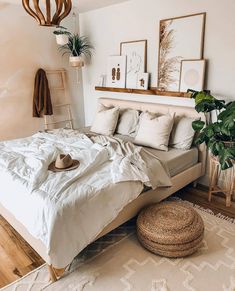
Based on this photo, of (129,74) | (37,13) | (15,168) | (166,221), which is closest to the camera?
(37,13)

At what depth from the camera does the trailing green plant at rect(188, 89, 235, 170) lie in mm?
2312

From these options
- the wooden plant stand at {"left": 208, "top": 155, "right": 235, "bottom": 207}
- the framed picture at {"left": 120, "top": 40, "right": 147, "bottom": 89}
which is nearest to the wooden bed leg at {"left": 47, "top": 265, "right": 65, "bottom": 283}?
the wooden plant stand at {"left": 208, "top": 155, "right": 235, "bottom": 207}

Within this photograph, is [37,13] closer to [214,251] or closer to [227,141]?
[227,141]

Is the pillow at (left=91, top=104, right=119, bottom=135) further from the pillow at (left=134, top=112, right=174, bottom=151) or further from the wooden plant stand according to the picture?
the wooden plant stand

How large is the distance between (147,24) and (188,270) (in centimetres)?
301

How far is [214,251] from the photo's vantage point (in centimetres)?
209

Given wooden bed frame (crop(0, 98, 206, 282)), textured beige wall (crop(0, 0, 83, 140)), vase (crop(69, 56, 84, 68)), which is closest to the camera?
wooden bed frame (crop(0, 98, 206, 282))

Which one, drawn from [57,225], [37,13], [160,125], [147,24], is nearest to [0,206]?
[57,225]

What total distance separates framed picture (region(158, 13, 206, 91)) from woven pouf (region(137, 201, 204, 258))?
1.76 meters

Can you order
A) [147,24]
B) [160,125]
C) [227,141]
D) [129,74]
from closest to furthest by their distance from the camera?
[227,141] < [160,125] < [147,24] < [129,74]

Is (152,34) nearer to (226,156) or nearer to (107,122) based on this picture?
(107,122)

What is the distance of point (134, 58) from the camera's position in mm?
3646

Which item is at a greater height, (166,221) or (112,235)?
(166,221)

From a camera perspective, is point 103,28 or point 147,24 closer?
point 147,24
